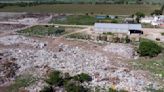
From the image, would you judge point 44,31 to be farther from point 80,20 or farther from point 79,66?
point 79,66

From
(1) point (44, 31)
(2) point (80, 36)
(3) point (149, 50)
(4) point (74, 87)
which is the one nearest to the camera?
(4) point (74, 87)

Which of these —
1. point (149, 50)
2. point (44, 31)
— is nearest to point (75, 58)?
point (149, 50)

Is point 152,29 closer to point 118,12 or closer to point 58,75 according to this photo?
point 118,12

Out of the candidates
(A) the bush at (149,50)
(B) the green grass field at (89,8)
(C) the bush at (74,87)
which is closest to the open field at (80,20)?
(B) the green grass field at (89,8)

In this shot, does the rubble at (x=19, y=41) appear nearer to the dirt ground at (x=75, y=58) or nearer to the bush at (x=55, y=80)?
the dirt ground at (x=75, y=58)

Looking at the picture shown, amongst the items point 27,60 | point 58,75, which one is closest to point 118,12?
point 27,60

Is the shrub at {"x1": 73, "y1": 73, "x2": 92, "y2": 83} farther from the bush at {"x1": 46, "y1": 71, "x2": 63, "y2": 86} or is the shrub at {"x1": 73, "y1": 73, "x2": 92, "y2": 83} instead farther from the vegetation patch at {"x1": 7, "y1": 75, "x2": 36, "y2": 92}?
the vegetation patch at {"x1": 7, "y1": 75, "x2": 36, "y2": 92}
